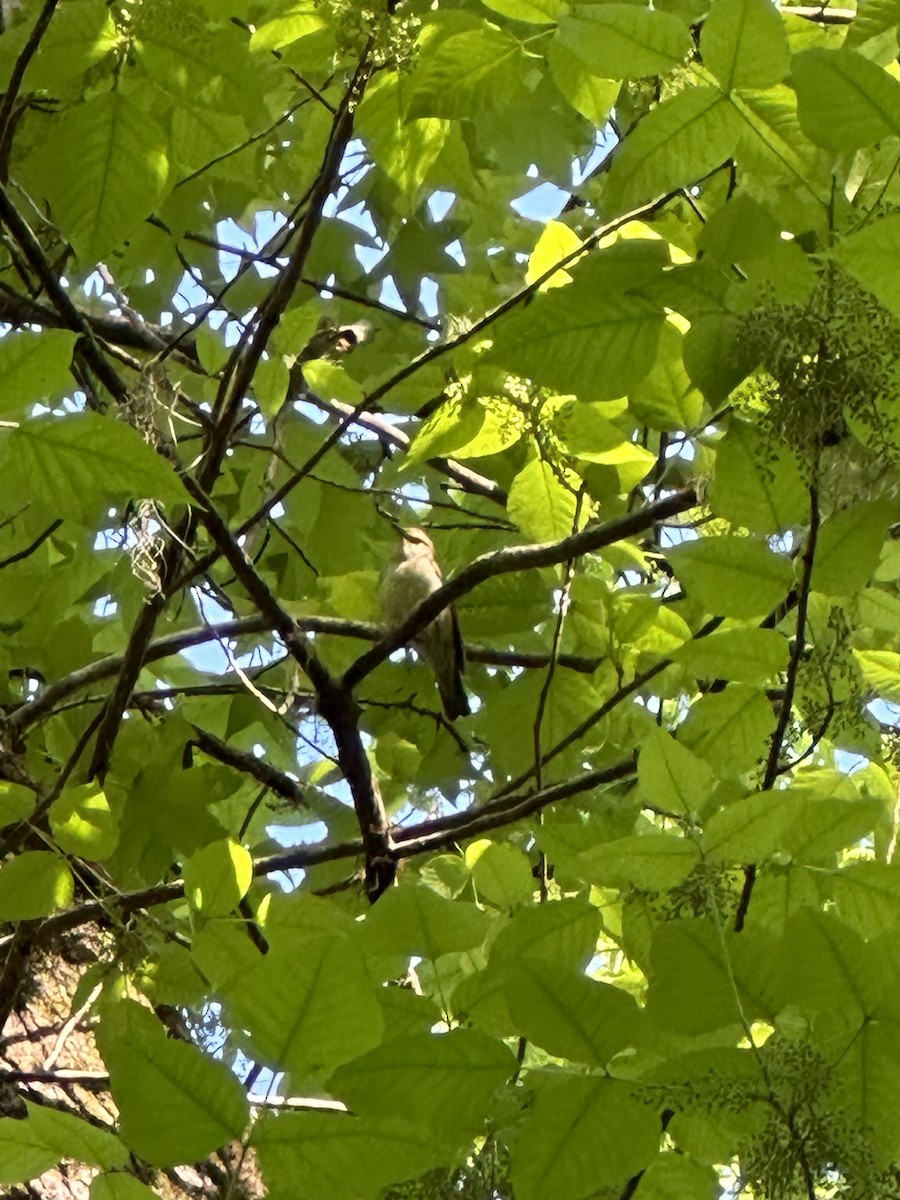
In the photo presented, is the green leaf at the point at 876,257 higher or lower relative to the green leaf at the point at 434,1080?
higher

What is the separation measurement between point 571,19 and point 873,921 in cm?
78

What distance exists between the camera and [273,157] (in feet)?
8.46

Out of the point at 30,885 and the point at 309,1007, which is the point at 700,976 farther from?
the point at 30,885

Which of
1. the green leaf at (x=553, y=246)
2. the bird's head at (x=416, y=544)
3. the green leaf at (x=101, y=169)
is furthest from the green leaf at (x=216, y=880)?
the bird's head at (x=416, y=544)

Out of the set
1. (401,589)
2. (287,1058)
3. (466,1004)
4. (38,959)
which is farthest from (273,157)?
(287,1058)

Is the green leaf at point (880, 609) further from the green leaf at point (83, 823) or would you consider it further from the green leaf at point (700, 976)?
the green leaf at point (83, 823)

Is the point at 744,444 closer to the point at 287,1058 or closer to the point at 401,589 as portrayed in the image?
the point at 287,1058

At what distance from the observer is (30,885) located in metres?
1.56

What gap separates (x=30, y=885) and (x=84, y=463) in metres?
0.76

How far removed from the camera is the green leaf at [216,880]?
137 centimetres

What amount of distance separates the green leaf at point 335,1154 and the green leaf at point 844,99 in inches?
28.7

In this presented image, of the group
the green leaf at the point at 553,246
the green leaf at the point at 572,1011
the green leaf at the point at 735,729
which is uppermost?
the green leaf at the point at 553,246

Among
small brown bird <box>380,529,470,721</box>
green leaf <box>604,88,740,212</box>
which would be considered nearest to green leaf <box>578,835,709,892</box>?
green leaf <box>604,88,740,212</box>

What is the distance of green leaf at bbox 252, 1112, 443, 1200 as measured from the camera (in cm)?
84
